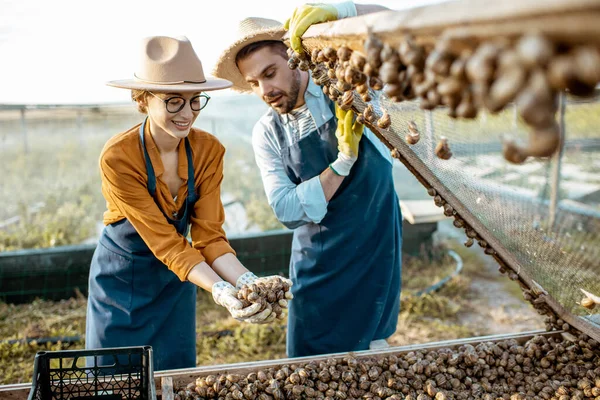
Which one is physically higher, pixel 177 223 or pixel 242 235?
pixel 177 223

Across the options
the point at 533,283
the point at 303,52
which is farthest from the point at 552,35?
the point at 533,283

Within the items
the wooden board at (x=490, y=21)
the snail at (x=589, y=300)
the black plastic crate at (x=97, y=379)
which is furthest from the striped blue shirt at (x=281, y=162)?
the wooden board at (x=490, y=21)

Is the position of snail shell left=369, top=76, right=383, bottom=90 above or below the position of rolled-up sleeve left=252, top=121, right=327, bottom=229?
above

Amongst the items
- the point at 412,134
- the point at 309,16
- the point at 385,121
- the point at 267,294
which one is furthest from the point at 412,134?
the point at 267,294

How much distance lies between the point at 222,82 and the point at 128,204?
694 mm

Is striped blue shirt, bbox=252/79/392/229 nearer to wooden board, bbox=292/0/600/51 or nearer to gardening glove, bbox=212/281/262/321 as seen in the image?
gardening glove, bbox=212/281/262/321

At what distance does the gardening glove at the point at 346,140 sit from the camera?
2.46 m

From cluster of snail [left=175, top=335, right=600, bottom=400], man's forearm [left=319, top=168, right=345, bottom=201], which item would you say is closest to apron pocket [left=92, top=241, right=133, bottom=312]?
cluster of snail [left=175, top=335, right=600, bottom=400]

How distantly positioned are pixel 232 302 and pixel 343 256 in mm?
894

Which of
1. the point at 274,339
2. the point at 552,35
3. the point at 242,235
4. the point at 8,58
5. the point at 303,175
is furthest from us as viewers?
the point at 8,58

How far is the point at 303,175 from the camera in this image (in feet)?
9.00

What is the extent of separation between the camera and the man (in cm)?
262

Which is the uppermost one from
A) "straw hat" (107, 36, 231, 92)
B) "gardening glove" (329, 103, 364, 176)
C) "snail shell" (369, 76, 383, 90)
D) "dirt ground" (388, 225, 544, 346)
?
"straw hat" (107, 36, 231, 92)

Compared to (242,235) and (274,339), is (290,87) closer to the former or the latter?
(274,339)
